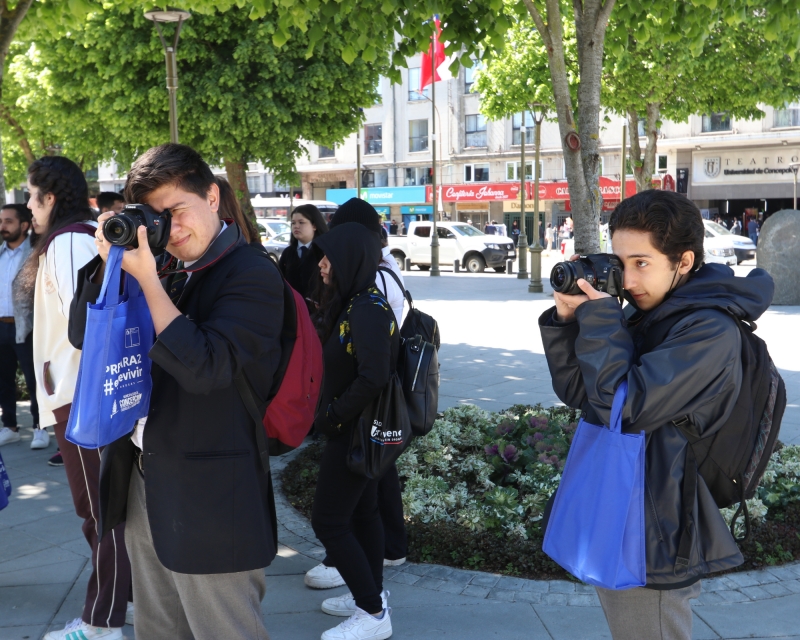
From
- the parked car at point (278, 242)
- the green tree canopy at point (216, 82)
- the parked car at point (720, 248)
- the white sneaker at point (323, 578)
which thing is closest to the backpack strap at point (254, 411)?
the white sneaker at point (323, 578)

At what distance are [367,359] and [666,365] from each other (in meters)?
1.43

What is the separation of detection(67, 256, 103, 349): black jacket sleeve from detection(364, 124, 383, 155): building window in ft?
149

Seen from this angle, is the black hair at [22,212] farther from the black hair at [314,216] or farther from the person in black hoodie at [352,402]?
the person in black hoodie at [352,402]

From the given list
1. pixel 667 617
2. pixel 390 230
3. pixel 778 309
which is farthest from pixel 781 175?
pixel 667 617

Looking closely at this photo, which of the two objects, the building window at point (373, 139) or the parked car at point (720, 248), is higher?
the building window at point (373, 139)

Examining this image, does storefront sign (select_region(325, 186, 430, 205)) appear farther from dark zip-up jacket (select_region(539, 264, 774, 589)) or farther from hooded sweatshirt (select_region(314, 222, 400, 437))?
dark zip-up jacket (select_region(539, 264, 774, 589))

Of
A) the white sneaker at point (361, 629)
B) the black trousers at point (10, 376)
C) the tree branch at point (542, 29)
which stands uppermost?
the tree branch at point (542, 29)

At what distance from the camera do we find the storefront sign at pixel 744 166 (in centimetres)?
3619

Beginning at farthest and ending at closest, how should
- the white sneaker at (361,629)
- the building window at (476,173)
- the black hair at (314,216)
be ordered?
1. the building window at (476,173)
2. the black hair at (314,216)
3. the white sneaker at (361,629)

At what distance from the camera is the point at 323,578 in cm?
391

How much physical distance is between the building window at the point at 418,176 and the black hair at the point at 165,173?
43454 millimetres

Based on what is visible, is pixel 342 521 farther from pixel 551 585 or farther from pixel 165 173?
pixel 165 173

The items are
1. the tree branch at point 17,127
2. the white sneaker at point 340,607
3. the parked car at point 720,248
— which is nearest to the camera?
the white sneaker at point 340,607

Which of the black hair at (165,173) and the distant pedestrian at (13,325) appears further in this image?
the distant pedestrian at (13,325)
